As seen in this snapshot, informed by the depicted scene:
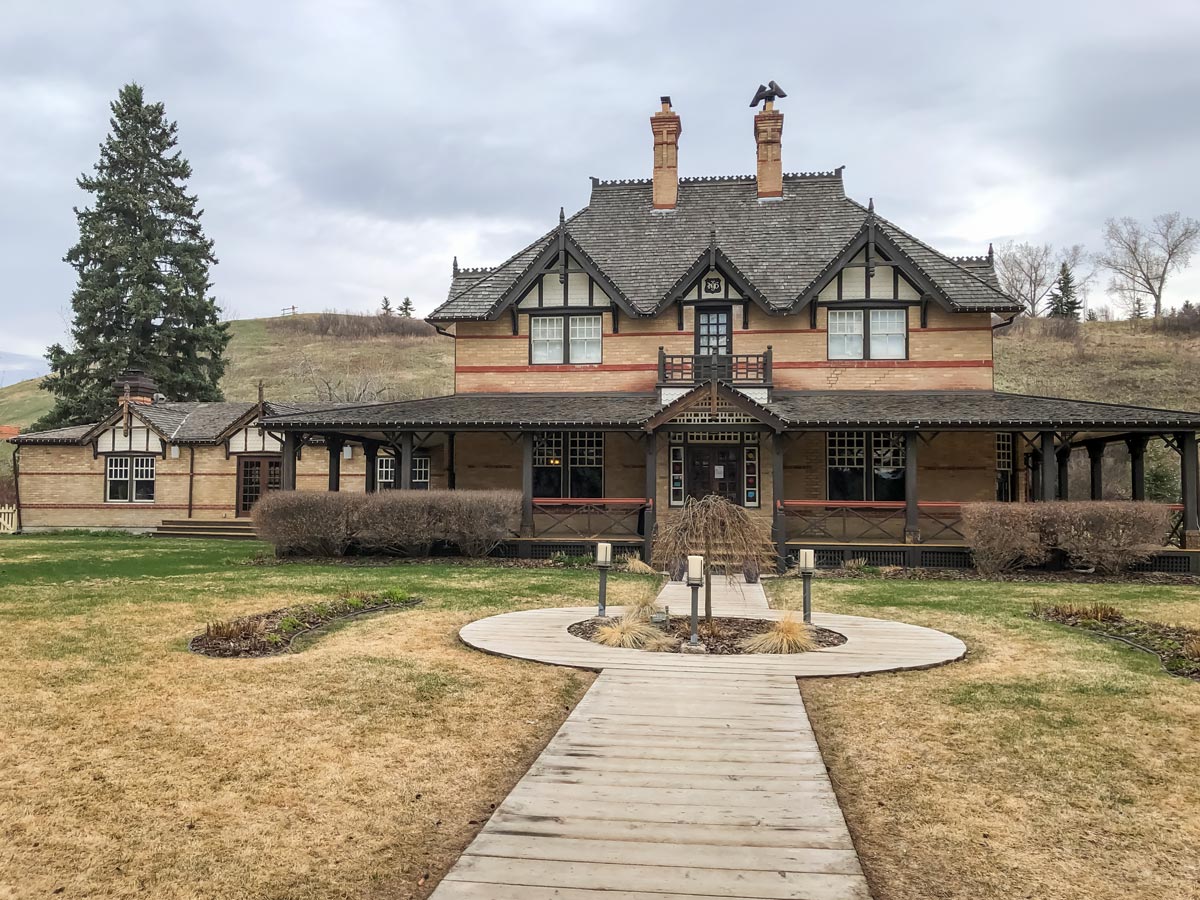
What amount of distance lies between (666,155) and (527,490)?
12.8 metres

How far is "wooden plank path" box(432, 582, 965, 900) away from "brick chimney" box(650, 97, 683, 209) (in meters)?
21.6

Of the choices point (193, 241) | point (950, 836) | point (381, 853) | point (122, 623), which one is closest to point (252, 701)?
point (381, 853)

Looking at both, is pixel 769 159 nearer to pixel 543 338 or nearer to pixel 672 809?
pixel 543 338

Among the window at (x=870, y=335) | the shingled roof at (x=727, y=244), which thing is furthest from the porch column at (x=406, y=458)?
the window at (x=870, y=335)

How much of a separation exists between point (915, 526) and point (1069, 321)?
66.4m

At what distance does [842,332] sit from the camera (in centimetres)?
2286

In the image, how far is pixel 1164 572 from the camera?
18188 millimetres

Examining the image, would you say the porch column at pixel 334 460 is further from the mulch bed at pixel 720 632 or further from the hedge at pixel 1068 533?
the hedge at pixel 1068 533

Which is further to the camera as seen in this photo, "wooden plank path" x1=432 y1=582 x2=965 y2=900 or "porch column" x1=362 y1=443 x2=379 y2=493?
"porch column" x1=362 y1=443 x2=379 y2=493

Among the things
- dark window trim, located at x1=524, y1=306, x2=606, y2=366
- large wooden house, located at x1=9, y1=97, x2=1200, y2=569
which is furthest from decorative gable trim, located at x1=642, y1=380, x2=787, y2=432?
dark window trim, located at x1=524, y1=306, x2=606, y2=366

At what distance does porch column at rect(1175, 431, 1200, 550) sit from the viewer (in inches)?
727

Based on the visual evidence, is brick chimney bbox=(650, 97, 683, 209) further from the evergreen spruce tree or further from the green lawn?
the evergreen spruce tree

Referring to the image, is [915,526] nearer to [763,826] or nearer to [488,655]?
[488,655]

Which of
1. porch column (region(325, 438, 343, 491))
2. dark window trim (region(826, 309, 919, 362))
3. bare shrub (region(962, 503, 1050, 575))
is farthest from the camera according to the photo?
porch column (region(325, 438, 343, 491))
